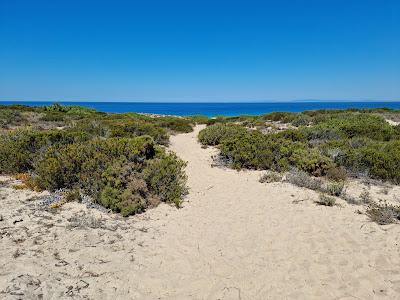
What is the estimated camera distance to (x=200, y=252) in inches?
230

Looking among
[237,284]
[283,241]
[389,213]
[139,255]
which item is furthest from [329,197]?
[139,255]

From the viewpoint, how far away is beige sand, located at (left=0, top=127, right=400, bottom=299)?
15.2 feet

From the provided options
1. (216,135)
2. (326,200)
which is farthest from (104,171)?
(216,135)

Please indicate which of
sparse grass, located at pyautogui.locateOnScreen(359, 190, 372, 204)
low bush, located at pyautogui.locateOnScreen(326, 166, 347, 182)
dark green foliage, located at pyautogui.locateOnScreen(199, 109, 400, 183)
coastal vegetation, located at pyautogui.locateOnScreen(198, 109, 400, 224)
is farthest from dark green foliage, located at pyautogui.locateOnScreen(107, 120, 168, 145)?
sparse grass, located at pyautogui.locateOnScreen(359, 190, 372, 204)

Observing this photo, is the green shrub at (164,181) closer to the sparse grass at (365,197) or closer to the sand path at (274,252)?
the sand path at (274,252)

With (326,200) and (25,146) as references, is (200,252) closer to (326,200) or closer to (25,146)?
(326,200)

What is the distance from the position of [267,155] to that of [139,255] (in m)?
7.65

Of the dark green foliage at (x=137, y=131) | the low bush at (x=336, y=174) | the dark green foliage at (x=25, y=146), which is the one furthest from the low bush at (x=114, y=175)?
the dark green foliage at (x=137, y=131)

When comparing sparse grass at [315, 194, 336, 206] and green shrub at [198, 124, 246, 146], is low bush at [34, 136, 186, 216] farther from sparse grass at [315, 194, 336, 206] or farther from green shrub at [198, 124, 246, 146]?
green shrub at [198, 124, 246, 146]

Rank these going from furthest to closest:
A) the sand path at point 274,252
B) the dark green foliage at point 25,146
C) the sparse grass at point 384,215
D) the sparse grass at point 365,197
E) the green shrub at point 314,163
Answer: the green shrub at point 314,163 < the dark green foliage at point 25,146 < the sparse grass at point 365,197 < the sparse grass at point 384,215 < the sand path at point 274,252

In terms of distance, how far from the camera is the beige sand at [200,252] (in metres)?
4.64

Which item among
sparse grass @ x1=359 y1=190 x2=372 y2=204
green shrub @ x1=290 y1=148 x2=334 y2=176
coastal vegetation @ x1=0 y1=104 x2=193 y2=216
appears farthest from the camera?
green shrub @ x1=290 y1=148 x2=334 y2=176

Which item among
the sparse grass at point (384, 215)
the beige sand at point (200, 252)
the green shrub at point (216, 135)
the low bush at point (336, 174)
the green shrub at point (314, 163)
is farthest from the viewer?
the green shrub at point (216, 135)

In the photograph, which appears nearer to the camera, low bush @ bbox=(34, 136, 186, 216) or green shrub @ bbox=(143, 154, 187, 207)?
low bush @ bbox=(34, 136, 186, 216)
